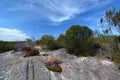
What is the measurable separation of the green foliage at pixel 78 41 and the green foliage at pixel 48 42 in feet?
5.05

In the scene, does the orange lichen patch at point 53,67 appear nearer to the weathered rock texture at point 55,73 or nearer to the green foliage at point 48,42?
the weathered rock texture at point 55,73

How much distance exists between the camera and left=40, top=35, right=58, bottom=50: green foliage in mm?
13011

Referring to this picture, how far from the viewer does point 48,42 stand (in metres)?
13.2

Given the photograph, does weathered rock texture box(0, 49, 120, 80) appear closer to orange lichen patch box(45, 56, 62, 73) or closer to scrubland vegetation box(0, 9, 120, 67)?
orange lichen patch box(45, 56, 62, 73)

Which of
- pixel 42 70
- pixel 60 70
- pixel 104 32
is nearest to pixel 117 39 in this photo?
pixel 104 32

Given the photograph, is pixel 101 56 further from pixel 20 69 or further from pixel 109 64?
pixel 20 69

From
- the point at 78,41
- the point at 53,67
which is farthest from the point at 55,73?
the point at 78,41

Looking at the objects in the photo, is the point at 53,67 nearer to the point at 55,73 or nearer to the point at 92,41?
the point at 55,73

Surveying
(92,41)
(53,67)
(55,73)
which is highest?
(92,41)

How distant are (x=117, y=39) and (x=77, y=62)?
423 centimetres

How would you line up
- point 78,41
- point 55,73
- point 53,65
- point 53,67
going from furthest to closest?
point 78,41, point 53,65, point 53,67, point 55,73

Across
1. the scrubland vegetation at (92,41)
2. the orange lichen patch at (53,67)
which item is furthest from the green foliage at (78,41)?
the orange lichen patch at (53,67)

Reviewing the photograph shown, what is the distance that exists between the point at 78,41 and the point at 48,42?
9.32 ft

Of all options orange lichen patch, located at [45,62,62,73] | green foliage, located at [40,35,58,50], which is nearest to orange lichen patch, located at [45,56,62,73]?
orange lichen patch, located at [45,62,62,73]
